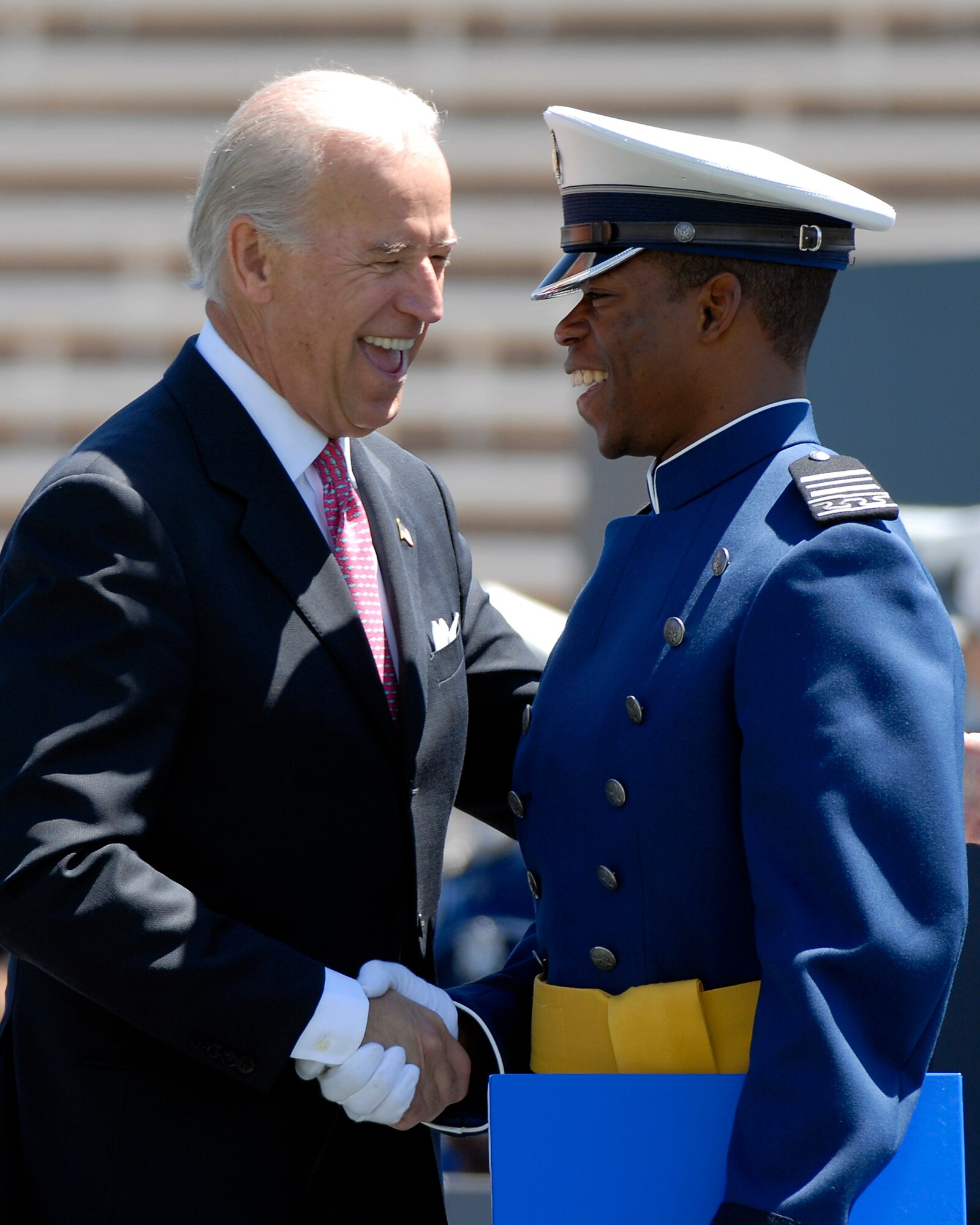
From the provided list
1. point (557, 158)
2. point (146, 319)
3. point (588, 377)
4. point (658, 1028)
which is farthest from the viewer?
point (146, 319)

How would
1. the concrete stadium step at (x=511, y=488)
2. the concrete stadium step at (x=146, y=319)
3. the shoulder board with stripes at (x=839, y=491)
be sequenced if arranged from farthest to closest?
the concrete stadium step at (x=511, y=488) < the concrete stadium step at (x=146, y=319) < the shoulder board with stripes at (x=839, y=491)

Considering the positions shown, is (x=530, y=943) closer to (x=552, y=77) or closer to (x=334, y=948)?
(x=334, y=948)

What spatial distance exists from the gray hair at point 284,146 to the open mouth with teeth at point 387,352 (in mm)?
178

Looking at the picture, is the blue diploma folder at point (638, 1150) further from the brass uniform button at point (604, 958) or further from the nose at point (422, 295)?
the nose at point (422, 295)

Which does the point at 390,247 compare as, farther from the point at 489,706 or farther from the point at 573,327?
the point at 489,706

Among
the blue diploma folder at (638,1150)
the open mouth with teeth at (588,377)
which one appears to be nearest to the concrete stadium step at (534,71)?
the open mouth with teeth at (588,377)

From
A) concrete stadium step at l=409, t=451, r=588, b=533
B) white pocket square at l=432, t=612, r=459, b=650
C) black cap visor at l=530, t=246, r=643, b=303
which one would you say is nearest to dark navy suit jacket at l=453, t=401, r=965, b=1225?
black cap visor at l=530, t=246, r=643, b=303

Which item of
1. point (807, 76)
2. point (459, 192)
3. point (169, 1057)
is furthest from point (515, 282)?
point (169, 1057)

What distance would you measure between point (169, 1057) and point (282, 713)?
1.51 ft

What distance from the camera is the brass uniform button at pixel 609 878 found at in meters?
2.02

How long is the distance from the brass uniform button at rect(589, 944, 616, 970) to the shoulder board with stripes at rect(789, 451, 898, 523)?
0.58 metres

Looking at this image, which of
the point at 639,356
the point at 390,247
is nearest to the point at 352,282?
the point at 390,247

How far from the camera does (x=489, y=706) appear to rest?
2738mm

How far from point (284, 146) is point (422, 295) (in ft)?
0.93
